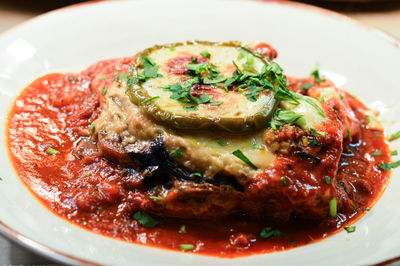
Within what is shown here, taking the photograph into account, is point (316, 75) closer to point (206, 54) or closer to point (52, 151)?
point (206, 54)

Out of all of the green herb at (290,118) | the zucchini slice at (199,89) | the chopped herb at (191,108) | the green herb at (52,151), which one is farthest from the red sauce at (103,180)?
the chopped herb at (191,108)

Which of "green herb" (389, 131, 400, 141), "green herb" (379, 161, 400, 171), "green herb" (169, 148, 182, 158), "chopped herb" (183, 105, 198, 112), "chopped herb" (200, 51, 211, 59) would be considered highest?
"chopped herb" (200, 51, 211, 59)

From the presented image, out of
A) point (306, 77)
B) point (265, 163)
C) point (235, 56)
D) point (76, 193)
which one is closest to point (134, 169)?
point (76, 193)

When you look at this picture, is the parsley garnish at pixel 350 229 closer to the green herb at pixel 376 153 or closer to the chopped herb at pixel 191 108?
the green herb at pixel 376 153

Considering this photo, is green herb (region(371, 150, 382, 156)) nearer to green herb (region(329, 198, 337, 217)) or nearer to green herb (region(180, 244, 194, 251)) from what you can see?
green herb (region(329, 198, 337, 217))

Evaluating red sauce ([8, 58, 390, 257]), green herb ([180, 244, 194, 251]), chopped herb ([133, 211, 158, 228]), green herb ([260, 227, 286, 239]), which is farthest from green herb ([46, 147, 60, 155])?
green herb ([260, 227, 286, 239])

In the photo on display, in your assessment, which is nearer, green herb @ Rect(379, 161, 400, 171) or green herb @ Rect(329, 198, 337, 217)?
green herb @ Rect(329, 198, 337, 217)
